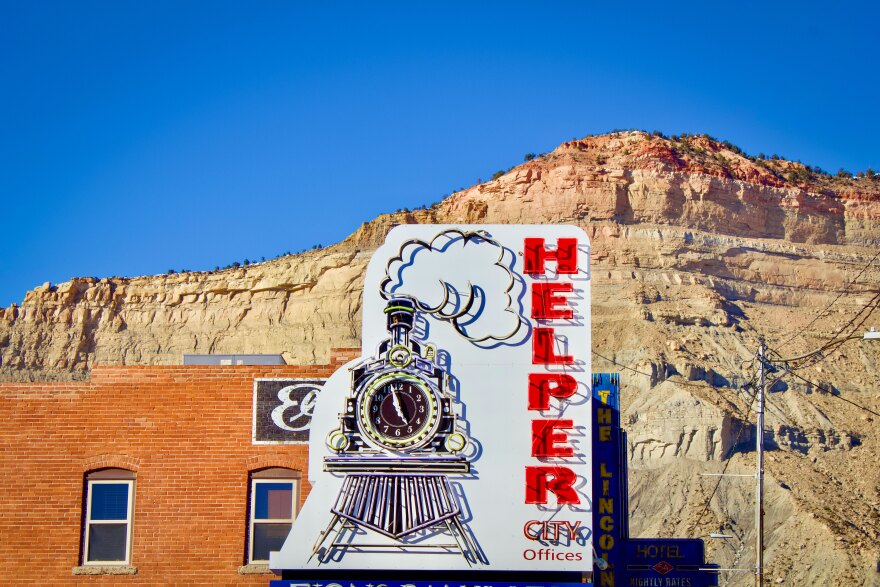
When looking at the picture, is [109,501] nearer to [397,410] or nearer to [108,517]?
[108,517]

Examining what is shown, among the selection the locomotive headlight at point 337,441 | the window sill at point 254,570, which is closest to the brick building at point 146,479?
the window sill at point 254,570

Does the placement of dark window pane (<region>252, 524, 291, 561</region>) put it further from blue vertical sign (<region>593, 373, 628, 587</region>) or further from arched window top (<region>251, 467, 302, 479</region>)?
blue vertical sign (<region>593, 373, 628, 587</region>)

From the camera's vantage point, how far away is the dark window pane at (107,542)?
1955 centimetres

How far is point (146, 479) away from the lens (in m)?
19.4

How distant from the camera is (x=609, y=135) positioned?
108938 mm

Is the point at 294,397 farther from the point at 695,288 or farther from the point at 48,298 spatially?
the point at 48,298

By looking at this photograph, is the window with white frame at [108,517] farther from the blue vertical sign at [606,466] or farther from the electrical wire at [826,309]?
the electrical wire at [826,309]

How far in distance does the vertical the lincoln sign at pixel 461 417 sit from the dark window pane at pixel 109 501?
128 inches

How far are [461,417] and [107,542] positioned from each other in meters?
6.03

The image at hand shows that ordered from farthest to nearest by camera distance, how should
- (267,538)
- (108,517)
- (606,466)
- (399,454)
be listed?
(606,466), (108,517), (267,538), (399,454)

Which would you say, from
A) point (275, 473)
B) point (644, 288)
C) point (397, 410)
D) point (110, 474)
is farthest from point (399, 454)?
point (644, 288)

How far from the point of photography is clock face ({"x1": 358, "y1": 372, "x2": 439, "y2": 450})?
1825cm

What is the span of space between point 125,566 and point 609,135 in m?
93.4

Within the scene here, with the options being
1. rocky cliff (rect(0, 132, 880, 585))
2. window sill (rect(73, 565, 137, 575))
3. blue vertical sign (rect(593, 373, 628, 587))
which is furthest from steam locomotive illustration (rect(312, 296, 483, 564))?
rocky cliff (rect(0, 132, 880, 585))
